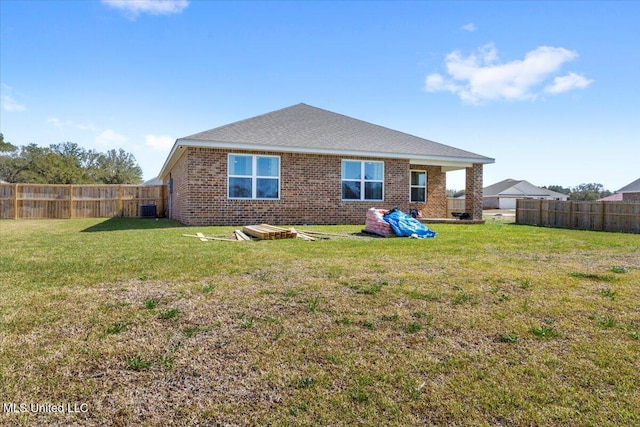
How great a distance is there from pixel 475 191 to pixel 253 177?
1028cm

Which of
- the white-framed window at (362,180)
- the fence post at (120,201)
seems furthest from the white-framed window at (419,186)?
the fence post at (120,201)

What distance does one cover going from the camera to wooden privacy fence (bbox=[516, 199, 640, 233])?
14734mm

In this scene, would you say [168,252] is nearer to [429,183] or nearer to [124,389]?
[124,389]

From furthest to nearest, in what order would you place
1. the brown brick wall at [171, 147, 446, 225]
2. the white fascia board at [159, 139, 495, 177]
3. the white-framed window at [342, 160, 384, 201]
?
the white-framed window at [342, 160, 384, 201]
the brown brick wall at [171, 147, 446, 225]
the white fascia board at [159, 139, 495, 177]

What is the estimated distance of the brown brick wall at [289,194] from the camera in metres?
12.9

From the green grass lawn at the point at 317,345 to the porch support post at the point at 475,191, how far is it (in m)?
11.7

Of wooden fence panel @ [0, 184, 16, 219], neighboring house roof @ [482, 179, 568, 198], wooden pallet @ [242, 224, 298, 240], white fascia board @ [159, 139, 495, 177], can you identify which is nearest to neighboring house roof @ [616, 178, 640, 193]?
neighboring house roof @ [482, 179, 568, 198]

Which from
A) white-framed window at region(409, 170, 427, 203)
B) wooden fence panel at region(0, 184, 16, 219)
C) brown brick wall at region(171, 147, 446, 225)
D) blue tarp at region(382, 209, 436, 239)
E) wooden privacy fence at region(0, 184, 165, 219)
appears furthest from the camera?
wooden privacy fence at region(0, 184, 165, 219)

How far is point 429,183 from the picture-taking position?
18828 mm

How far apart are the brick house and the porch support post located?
0.05 metres

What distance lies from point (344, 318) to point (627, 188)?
56172mm

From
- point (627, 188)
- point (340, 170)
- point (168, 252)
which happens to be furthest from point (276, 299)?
point (627, 188)

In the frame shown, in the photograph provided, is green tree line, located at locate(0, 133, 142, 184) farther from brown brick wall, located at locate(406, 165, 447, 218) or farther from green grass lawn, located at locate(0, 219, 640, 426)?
green grass lawn, located at locate(0, 219, 640, 426)

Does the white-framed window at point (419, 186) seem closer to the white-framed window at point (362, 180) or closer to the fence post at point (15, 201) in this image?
the white-framed window at point (362, 180)
